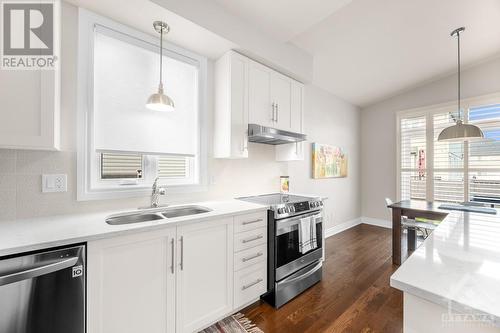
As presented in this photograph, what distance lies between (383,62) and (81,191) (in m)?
4.25

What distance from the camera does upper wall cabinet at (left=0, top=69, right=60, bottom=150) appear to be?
1216mm

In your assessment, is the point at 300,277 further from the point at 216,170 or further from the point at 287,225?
the point at 216,170

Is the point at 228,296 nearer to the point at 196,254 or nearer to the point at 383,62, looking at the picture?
the point at 196,254

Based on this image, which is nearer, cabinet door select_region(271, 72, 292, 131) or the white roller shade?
the white roller shade

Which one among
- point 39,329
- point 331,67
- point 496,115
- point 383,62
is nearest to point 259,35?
point 331,67

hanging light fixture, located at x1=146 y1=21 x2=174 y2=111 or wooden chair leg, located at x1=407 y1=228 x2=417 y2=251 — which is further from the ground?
hanging light fixture, located at x1=146 y1=21 x2=174 y2=111

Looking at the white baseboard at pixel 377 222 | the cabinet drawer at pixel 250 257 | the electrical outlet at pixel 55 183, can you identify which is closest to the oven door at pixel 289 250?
the cabinet drawer at pixel 250 257

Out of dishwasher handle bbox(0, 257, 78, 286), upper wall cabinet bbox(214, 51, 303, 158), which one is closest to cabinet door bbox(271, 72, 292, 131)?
upper wall cabinet bbox(214, 51, 303, 158)

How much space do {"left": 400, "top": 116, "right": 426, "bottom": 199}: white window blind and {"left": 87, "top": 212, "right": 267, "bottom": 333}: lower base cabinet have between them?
4203mm

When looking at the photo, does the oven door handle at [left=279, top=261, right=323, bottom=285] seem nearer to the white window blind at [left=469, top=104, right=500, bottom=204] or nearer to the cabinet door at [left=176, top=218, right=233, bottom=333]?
the cabinet door at [left=176, top=218, right=233, bottom=333]

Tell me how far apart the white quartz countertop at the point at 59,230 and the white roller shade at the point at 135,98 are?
2.05 feet

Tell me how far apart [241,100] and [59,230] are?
6.00 ft

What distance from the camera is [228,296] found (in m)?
1.79

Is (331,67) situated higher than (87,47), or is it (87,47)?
(331,67)
